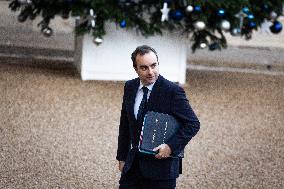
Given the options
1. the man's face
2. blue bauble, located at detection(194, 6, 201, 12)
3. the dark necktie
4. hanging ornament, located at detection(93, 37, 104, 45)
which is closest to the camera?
the man's face

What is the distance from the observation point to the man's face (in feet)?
12.2

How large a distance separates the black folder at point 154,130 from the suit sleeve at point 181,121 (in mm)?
49

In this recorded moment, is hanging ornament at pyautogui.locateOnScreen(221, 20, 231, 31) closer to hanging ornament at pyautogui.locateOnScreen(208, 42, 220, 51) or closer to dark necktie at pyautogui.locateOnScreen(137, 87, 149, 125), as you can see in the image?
hanging ornament at pyautogui.locateOnScreen(208, 42, 220, 51)

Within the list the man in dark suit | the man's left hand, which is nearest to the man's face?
the man in dark suit

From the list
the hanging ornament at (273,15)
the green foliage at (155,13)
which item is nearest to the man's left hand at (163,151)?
the green foliage at (155,13)

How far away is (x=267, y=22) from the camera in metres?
12.1

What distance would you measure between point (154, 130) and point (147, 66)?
1.16 ft

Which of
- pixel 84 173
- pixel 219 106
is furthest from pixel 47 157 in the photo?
pixel 219 106

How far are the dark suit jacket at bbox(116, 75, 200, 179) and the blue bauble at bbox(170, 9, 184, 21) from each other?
734cm

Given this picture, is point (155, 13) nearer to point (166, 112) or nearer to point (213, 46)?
point (213, 46)

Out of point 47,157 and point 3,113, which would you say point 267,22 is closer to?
point 3,113

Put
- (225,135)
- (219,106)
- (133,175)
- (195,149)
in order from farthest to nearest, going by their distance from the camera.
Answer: (219,106) < (225,135) < (195,149) < (133,175)

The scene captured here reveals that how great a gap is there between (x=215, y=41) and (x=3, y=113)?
462 centimetres

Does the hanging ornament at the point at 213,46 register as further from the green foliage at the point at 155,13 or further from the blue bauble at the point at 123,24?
the blue bauble at the point at 123,24
